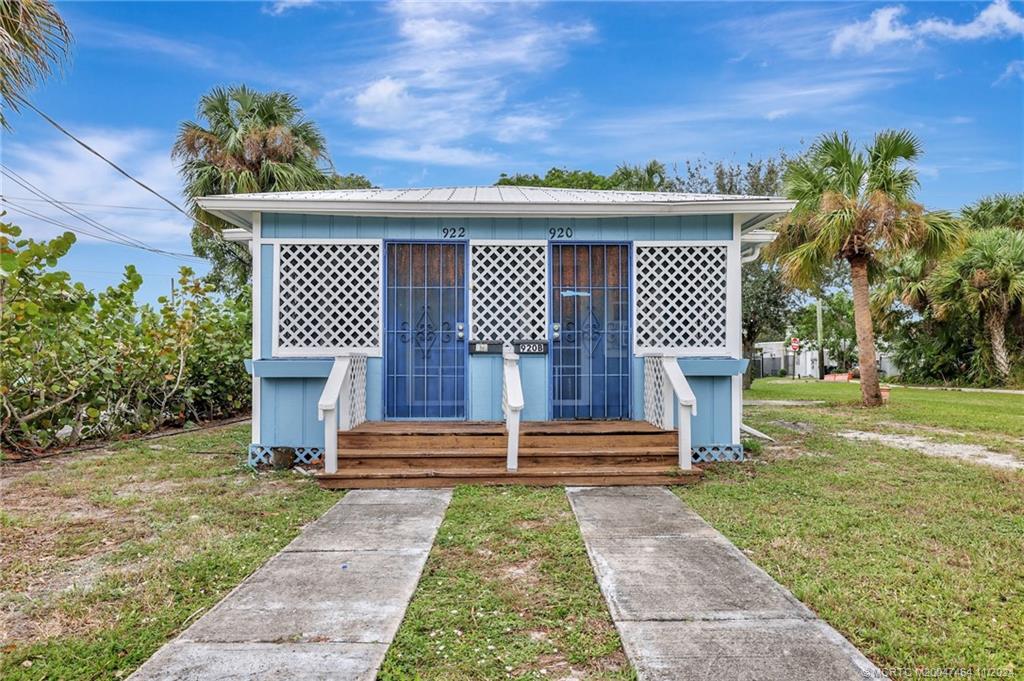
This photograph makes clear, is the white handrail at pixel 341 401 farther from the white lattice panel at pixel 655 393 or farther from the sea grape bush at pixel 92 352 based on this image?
the white lattice panel at pixel 655 393

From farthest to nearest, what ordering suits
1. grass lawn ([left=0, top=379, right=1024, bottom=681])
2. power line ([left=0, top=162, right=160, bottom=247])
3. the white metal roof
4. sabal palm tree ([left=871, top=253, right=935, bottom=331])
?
sabal palm tree ([left=871, top=253, right=935, bottom=331])
power line ([left=0, top=162, right=160, bottom=247])
the white metal roof
grass lawn ([left=0, top=379, right=1024, bottom=681])

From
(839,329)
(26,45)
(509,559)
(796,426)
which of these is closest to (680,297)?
(509,559)

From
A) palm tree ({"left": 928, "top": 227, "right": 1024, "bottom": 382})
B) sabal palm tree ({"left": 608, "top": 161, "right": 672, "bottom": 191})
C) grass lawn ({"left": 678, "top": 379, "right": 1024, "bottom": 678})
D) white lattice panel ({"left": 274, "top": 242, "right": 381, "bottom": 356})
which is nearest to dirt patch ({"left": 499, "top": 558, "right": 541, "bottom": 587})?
grass lawn ({"left": 678, "top": 379, "right": 1024, "bottom": 678})

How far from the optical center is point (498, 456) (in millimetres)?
6043

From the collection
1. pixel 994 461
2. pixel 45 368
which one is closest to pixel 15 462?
pixel 45 368

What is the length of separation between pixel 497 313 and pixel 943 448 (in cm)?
589

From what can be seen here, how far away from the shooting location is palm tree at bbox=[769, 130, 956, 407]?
11.6 metres

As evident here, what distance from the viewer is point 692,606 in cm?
296

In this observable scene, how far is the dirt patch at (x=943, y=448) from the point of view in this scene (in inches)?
271

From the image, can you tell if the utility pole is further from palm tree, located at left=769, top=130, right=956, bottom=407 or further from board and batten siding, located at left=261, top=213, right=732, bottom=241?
board and batten siding, located at left=261, top=213, right=732, bottom=241

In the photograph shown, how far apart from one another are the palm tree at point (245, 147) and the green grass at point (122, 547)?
337 inches

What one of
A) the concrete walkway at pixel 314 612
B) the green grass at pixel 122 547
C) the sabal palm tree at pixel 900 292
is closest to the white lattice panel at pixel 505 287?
the green grass at pixel 122 547

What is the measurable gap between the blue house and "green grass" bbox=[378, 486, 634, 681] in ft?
7.68

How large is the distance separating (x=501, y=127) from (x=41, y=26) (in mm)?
14160
